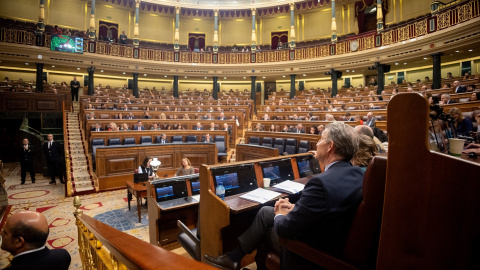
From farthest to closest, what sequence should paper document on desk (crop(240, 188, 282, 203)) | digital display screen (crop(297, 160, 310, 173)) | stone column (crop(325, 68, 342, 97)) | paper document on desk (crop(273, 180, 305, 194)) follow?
stone column (crop(325, 68, 342, 97)) → digital display screen (crop(297, 160, 310, 173)) → paper document on desk (crop(273, 180, 305, 194)) → paper document on desk (crop(240, 188, 282, 203))

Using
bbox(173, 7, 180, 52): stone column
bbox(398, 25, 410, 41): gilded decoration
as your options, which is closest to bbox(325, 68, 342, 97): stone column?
bbox(398, 25, 410, 41): gilded decoration

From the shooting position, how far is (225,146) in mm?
7289

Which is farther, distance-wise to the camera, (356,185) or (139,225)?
(139,225)

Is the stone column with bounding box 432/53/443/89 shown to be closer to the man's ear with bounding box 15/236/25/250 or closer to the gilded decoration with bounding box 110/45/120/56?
the man's ear with bounding box 15/236/25/250

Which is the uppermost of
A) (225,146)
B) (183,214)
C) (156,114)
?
(156,114)

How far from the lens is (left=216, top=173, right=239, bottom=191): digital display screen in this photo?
2.34m

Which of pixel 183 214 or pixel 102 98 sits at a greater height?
pixel 102 98

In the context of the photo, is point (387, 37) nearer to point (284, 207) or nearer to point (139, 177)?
point (139, 177)

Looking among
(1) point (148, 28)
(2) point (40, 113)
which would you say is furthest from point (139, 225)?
(1) point (148, 28)

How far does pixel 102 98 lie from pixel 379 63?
1225 centimetres

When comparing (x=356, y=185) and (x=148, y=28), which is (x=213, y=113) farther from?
(x=148, y=28)

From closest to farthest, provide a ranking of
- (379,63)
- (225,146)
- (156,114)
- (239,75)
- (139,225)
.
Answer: (139,225)
(225,146)
(156,114)
(379,63)
(239,75)

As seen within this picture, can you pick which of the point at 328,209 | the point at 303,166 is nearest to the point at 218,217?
the point at 328,209

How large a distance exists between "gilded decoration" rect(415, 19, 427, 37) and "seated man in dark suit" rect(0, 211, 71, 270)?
1195cm
